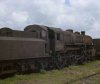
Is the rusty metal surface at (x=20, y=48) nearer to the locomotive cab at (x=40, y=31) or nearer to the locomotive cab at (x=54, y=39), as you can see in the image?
the locomotive cab at (x=40, y=31)

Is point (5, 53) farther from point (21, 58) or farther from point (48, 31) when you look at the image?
point (48, 31)

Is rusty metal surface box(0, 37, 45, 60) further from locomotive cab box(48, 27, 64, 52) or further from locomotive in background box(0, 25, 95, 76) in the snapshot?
locomotive cab box(48, 27, 64, 52)

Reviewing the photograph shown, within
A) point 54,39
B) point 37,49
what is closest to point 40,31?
point 37,49

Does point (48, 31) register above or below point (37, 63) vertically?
above

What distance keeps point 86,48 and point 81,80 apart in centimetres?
1641

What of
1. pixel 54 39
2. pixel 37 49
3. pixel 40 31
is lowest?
pixel 37 49

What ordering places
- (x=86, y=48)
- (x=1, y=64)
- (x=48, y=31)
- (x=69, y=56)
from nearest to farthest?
(x=1, y=64) → (x=48, y=31) → (x=69, y=56) → (x=86, y=48)

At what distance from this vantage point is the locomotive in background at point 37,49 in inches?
699

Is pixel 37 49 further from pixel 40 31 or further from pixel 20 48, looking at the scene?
pixel 20 48

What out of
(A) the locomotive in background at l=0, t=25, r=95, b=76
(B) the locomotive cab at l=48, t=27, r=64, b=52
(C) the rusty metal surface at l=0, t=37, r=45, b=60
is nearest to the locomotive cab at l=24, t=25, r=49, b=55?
(A) the locomotive in background at l=0, t=25, r=95, b=76

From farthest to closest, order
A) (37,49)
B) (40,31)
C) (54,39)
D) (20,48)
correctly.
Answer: (54,39) < (40,31) < (37,49) < (20,48)

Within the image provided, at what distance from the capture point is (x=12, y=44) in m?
17.9

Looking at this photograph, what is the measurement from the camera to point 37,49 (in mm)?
20922

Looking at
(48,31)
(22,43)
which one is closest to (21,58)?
(22,43)
